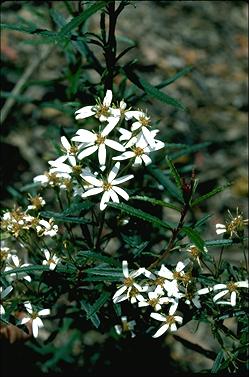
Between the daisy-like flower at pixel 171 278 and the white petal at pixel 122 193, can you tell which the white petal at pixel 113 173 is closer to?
the white petal at pixel 122 193

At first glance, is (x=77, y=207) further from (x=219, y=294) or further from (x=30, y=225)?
(x=219, y=294)

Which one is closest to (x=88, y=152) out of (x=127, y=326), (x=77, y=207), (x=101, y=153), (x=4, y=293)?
(x=101, y=153)

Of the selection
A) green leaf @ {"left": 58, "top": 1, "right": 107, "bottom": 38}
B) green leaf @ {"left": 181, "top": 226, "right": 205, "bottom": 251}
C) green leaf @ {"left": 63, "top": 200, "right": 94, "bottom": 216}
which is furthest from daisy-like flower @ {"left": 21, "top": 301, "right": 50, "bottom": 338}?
green leaf @ {"left": 58, "top": 1, "right": 107, "bottom": 38}

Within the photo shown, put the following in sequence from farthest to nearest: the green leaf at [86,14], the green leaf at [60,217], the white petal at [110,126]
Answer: the green leaf at [60,217]
the white petal at [110,126]
the green leaf at [86,14]

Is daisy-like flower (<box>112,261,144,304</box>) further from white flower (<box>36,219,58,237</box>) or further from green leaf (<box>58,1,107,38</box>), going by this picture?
green leaf (<box>58,1,107,38</box>)

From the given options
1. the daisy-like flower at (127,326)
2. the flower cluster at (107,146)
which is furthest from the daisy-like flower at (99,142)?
the daisy-like flower at (127,326)


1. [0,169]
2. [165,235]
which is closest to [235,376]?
[165,235]
